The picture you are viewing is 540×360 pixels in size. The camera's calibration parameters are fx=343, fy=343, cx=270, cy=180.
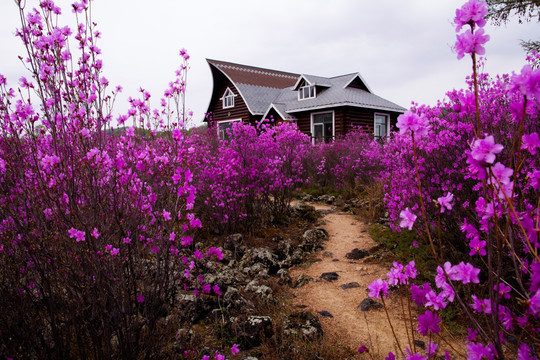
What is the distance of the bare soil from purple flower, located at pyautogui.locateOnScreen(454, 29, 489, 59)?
5.52 feet

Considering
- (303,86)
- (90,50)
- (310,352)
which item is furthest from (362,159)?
(303,86)

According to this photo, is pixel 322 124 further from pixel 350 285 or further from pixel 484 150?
pixel 484 150

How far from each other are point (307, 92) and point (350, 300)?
684 inches

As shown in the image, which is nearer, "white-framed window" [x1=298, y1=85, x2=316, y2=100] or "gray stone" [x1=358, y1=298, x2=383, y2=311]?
"gray stone" [x1=358, y1=298, x2=383, y2=311]

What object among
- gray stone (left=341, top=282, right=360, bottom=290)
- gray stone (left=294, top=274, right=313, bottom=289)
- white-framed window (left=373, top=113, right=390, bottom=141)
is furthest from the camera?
white-framed window (left=373, top=113, right=390, bottom=141)

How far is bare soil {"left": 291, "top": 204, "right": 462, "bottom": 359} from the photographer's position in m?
3.16

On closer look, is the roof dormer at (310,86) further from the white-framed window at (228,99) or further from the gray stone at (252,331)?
the gray stone at (252,331)

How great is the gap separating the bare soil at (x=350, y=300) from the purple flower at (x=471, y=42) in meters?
1.68

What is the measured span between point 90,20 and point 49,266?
5.84ft

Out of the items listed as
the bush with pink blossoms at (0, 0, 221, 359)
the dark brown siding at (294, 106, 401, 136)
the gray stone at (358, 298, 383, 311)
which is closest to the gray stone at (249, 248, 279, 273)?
the gray stone at (358, 298, 383, 311)

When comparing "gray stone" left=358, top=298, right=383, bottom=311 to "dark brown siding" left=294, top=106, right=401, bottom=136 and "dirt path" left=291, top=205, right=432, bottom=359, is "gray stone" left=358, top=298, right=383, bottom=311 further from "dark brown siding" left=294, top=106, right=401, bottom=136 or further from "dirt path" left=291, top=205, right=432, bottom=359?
"dark brown siding" left=294, top=106, right=401, bottom=136

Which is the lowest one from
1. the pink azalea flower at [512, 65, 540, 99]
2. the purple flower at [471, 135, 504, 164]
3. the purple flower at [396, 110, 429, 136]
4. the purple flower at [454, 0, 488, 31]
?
the purple flower at [471, 135, 504, 164]

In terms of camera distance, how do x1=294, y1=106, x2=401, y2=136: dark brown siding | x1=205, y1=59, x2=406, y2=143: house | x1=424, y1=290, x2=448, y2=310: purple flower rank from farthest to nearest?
x1=205, y1=59, x2=406, y2=143: house
x1=294, y1=106, x2=401, y2=136: dark brown siding
x1=424, y1=290, x2=448, y2=310: purple flower

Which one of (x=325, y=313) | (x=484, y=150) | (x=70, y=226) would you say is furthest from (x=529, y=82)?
(x=325, y=313)
